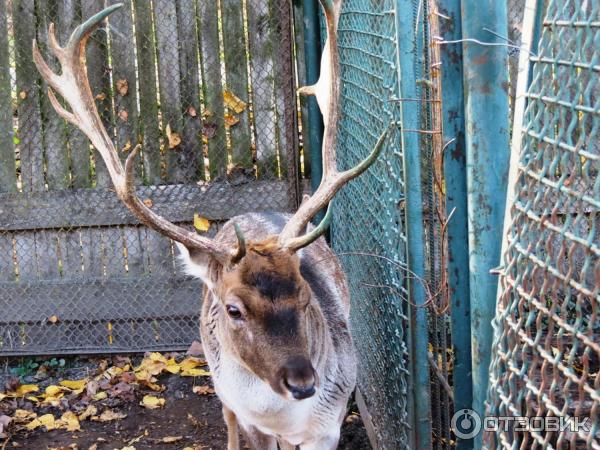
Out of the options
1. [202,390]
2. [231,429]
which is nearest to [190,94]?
[202,390]

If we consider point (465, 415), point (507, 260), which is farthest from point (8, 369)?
point (507, 260)

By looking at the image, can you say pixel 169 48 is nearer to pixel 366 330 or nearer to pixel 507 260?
pixel 366 330

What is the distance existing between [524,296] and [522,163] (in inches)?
13.1

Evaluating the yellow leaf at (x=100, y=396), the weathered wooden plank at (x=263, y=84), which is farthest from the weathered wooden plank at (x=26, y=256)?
the weathered wooden plank at (x=263, y=84)

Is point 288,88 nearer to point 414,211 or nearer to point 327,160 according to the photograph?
point 327,160

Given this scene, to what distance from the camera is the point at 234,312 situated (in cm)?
355

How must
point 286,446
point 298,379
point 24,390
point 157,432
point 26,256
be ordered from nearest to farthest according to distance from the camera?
point 298,379 < point 286,446 < point 157,432 < point 24,390 < point 26,256

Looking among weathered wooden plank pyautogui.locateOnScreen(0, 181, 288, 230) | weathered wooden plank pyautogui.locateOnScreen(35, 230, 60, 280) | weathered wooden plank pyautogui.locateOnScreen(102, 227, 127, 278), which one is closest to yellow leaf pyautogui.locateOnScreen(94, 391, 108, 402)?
weathered wooden plank pyautogui.locateOnScreen(102, 227, 127, 278)

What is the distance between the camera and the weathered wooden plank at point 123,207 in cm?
657

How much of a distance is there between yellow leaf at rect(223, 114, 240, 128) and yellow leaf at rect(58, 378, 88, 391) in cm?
231

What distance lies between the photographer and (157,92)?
6.57 m

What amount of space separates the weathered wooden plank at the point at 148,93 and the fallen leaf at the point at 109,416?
1.86 m

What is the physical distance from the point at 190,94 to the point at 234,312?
3403 mm

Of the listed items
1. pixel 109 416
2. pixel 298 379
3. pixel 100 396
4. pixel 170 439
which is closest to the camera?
pixel 298 379
